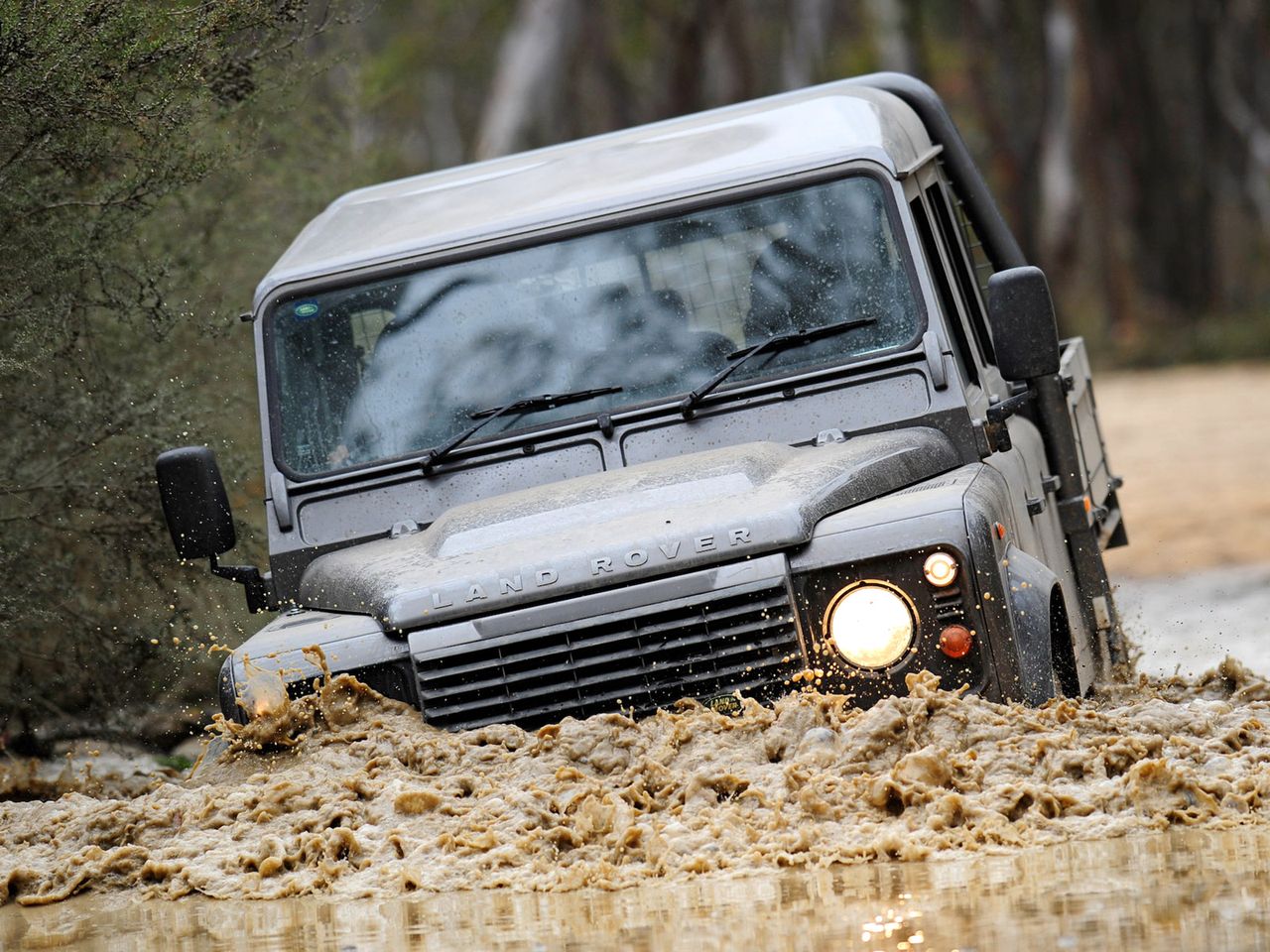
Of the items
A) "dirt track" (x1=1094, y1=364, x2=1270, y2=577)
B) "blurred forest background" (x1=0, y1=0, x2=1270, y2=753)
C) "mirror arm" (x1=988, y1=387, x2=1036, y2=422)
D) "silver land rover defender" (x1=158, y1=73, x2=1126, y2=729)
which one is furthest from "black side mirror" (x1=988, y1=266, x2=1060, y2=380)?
"dirt track" (x1=1094, y1=364, x2=1270, y2=577)

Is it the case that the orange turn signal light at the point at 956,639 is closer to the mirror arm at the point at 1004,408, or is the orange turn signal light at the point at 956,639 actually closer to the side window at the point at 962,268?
the mirror arm at the point at 1004,408

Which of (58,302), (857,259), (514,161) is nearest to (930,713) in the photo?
(857,259)

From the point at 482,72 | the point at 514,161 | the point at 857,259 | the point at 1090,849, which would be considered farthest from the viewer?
the point at 482,72

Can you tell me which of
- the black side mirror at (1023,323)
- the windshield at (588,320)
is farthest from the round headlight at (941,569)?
the windshield at (588,320)

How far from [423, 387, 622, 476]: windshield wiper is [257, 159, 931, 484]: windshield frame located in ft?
0.14

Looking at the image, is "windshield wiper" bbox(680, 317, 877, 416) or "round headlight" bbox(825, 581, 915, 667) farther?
"windshield wiper" bbox(680, 317, 877, 416)

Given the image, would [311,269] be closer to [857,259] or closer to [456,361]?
[456,361]

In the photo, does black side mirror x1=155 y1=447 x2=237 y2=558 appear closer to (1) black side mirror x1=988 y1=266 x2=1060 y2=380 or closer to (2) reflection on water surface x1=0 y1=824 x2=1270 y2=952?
(2) reflection on water surface x1=0 y1=824 x2=1270 y2=952

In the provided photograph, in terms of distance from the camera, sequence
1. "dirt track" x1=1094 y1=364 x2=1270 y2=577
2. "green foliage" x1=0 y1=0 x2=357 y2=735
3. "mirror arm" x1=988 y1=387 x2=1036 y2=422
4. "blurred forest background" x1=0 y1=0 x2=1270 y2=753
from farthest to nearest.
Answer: "dirt track" x1=1094 y1=364 x2=1270 y2=577, "blurred forest background" x1=0 y1=0 x2=1270 y2=753, "green foliage" x1=0 y1=0 x2=357 y2=735, "mirror arm" x1=988 y1=387 x2=1036 y2=422

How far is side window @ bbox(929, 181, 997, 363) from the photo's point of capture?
25.3 feet

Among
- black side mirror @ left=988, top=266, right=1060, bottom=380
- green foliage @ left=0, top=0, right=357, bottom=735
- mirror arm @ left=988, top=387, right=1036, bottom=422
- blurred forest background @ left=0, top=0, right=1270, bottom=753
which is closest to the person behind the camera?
black side mirror @ left=988, top=266, right=1060, bottom=380

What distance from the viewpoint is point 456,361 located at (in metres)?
6.96

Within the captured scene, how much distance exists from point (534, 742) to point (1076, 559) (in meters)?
3.03

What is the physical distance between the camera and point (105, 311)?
30.8 feet
